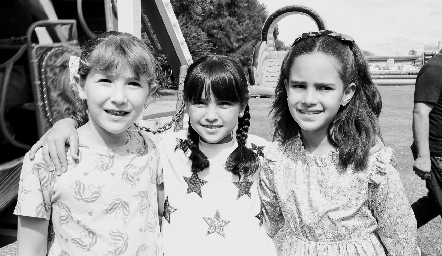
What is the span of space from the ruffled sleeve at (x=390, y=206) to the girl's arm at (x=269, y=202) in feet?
1.37

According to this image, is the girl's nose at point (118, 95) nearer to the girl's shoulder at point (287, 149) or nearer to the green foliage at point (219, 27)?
the girl's shoulder at point (287, 149)

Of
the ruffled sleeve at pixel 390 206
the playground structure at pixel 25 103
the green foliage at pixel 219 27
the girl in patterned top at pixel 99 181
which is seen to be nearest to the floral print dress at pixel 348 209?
the ruffled sleeve at pixel 390 206

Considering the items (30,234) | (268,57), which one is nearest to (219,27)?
(268,57)

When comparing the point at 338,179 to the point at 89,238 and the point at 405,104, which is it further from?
the point at 405,104

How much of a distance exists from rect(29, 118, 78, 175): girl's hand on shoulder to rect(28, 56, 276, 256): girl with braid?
17.0 inches

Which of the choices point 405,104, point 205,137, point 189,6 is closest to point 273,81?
point 405,104

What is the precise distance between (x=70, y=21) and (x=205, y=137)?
2425 millimetres

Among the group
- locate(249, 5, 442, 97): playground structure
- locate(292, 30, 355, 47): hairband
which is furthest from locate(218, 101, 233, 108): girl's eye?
locate(249, 5, 442, 97): playground structure

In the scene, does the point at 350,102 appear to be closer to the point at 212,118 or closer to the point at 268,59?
the point at 212,118

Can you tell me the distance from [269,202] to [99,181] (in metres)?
0.77

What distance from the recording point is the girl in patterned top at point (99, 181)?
5.37 feet

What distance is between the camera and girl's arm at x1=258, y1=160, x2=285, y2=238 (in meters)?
2.05

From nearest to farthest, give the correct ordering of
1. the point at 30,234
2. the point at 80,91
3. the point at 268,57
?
the point at 30,234, the point at 80,91, the point at 268,57

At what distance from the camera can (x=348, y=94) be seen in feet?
6.39
